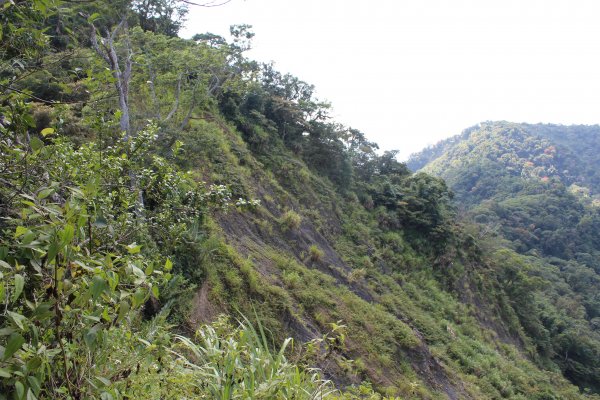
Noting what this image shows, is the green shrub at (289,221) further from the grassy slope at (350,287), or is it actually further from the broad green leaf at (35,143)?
the broad green leaf at (35,143)

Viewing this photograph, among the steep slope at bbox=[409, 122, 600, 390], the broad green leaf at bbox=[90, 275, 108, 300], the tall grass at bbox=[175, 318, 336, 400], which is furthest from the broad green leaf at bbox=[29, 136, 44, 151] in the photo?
the steep slope at bbox=[409, 122, 600, 390]

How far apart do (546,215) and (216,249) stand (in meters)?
53.4

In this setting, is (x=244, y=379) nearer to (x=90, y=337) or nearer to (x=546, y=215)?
(x=90, y=337)

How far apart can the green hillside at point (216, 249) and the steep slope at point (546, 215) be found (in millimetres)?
416

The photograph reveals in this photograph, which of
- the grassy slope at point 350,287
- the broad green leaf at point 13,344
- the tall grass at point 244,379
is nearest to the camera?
the broad green leaf at point 13,344

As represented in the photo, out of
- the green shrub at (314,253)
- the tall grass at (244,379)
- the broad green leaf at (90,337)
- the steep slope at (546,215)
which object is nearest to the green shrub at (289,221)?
the green shrub at (314,253)

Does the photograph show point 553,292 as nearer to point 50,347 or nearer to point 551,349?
point 551,349

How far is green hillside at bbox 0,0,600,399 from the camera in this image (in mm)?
1579

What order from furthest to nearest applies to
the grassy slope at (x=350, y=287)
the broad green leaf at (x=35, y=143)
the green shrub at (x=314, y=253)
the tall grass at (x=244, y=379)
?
the green shrub at (x=314, y=253)
the grassy slope at (x=350, y=287)
the tall grass at (x=244, y=379)
the broad green leaf at (x=35, y=143)

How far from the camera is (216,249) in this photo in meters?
7.85

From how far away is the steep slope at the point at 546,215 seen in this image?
24.8 m

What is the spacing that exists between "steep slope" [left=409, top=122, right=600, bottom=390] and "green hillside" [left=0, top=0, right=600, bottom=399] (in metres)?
0.42

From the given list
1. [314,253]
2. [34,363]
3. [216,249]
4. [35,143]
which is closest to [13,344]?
[34,363]

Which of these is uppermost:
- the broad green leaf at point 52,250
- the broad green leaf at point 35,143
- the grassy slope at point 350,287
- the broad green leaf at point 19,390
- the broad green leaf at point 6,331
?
the broad green leaf at point 35,143
